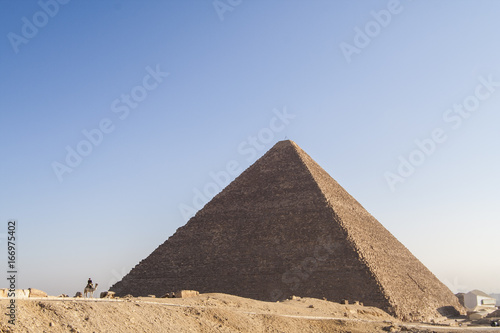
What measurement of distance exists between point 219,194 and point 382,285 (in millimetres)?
16966

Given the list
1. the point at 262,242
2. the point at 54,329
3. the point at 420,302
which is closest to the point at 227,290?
the point at 262,242

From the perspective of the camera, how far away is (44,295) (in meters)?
12.5

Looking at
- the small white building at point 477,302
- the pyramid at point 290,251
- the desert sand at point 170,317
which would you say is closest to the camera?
the desert sand at point 170,317

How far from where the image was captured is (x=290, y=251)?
34.5 meters

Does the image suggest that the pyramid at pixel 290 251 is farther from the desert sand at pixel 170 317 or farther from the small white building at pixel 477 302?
the small white building at pixel 477 302

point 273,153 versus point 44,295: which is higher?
point 273,153

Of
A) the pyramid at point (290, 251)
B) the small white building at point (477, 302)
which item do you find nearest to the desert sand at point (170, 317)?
the pyramid at point (290, 251)

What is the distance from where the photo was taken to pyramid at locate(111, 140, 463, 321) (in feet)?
105

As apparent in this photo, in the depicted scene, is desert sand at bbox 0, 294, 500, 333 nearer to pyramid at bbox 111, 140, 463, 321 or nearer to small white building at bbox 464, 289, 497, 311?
pyramid at bbox 111, 140, 463, 321

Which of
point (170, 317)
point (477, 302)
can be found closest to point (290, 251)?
point (170, 317)

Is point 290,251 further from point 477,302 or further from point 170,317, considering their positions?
point 477,302

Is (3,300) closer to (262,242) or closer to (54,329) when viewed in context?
(54,329)

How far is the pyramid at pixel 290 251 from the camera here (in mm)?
31906

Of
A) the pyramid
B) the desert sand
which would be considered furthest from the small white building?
the desert sand
